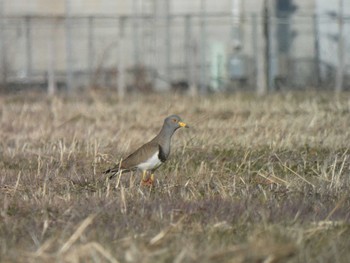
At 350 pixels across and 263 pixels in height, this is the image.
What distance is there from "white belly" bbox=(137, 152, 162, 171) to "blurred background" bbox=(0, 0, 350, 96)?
1600 centimetres

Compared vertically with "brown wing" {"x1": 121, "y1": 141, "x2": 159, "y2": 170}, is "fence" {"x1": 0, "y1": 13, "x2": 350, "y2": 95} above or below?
below

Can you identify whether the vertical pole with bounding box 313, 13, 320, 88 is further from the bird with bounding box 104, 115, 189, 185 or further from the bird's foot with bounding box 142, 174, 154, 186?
the bird's foot with bounding box 142, 174, 154, 186

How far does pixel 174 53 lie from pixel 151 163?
20396mm

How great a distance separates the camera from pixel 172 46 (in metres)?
27.9

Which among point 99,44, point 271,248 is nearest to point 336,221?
point 271,248

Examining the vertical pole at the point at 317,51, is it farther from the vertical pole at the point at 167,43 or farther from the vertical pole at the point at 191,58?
the vertical pole at the point at 167,43

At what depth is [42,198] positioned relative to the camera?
6.73 meters

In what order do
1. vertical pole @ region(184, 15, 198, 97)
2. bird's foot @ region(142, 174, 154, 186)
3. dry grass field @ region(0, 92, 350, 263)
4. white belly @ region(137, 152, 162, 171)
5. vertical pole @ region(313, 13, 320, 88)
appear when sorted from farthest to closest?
vertical pole @ region(313, 13, 320, 88) < vertical pole @ region(184, 15, 198, 97) < white belly @ region(137, 152, 162, 171) < bird's foot @ region(142, 174, 154, 186) < dry grass field @ region(0, 92, 350, 263)

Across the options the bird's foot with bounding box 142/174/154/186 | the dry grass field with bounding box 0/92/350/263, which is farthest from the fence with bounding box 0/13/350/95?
the bird's foot with bounding box 142/174/154/186

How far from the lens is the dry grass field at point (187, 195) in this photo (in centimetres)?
490

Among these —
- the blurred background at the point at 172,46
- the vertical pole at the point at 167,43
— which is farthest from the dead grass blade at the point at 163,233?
the blurred background at the point at 172,46

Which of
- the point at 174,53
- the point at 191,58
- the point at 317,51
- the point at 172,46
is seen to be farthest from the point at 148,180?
the point at 174,53

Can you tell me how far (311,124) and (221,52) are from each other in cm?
1661

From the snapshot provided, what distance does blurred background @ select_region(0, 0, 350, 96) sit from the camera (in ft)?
82.6
